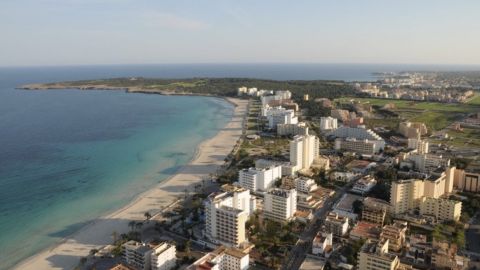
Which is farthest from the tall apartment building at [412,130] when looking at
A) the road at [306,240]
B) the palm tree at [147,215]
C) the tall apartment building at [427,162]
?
the palm tree at [147,215]

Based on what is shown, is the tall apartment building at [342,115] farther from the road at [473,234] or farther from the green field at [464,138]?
the road at [473,234]

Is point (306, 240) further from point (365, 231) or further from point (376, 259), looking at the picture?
point (376, 259)

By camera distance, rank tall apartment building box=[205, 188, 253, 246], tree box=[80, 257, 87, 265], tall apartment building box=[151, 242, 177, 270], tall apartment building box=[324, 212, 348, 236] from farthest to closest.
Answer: tall apartment building box=[324, 212, 348, 236]
tall apartment building box=[205, 188, 253, 246]
tree box=[80, 257, 87, 265]
tall apartment building box=[151, 242, 177, 270]

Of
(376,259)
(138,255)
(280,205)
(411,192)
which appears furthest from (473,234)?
(138,255)

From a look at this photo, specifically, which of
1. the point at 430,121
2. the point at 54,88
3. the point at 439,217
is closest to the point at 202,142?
the point at 439,217

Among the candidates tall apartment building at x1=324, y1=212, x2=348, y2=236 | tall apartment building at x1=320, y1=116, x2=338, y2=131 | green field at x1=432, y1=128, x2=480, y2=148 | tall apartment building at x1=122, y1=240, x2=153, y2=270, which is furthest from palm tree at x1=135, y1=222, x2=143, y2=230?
green field at x1=432, y1=128, x2=480, y2=148

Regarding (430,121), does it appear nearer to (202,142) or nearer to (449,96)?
(449,96)

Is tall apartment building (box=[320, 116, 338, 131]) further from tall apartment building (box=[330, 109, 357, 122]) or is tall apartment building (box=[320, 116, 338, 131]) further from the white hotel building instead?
tall apartment building (box=[330, 109, 357, 122])
